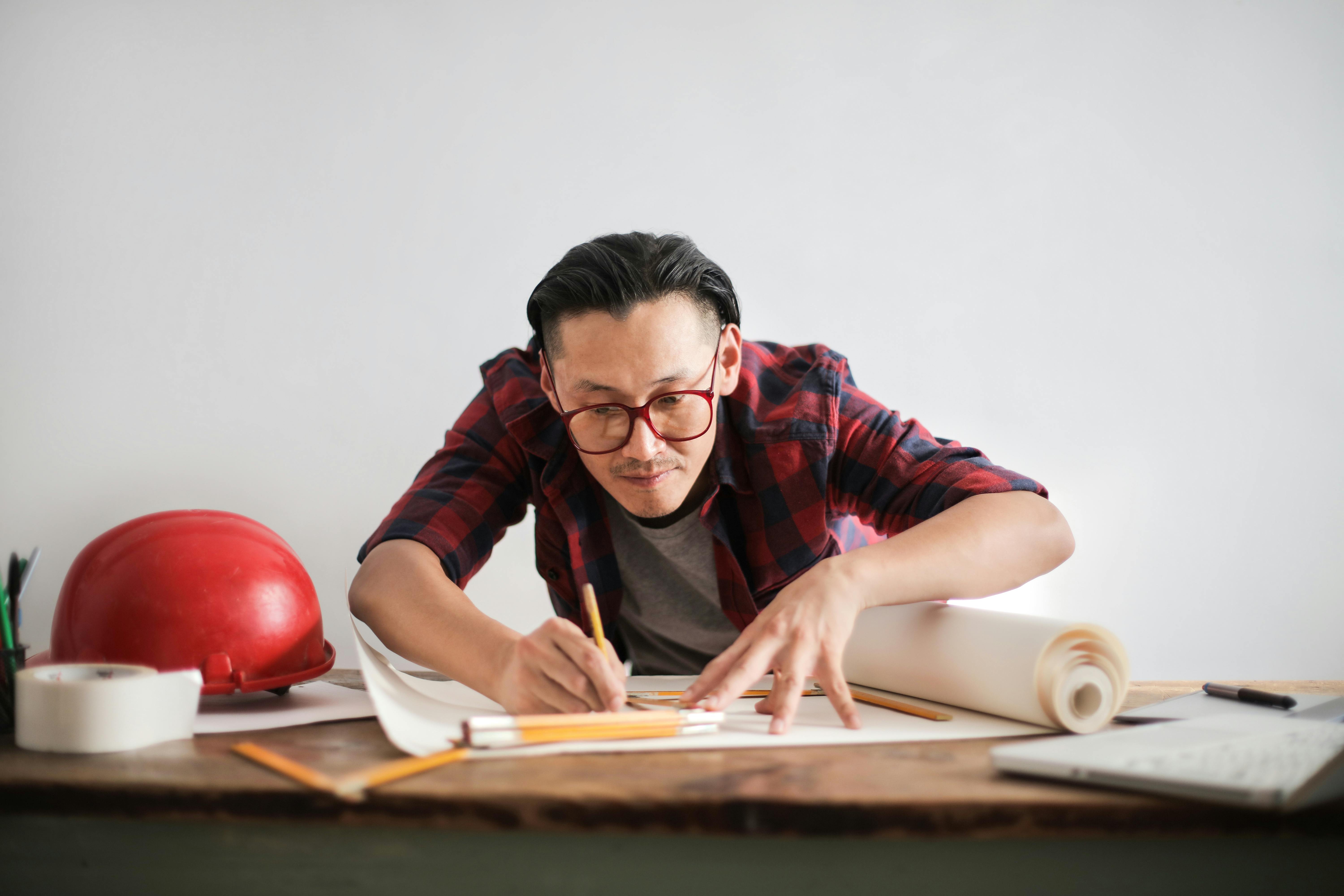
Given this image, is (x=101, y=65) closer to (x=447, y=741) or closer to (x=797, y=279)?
(x=797, y=279)

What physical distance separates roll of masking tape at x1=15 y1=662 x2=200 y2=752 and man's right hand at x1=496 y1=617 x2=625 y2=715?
1.08 ft

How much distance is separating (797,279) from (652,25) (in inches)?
37.2

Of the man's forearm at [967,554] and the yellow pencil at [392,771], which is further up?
the man's forearm at [967,554]

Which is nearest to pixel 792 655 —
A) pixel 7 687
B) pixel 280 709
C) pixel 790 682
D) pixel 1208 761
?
→ pixel 790 682

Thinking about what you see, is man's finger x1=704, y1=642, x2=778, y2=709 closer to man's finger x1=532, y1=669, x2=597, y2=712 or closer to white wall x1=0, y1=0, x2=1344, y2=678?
man's finger x1=532, y1=669, x2=597, y2=712

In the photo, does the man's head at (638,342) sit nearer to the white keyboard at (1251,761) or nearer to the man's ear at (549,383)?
the man's ear at (549,383)

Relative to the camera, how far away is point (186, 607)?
0.92 meters

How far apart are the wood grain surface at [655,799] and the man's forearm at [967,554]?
330 mm

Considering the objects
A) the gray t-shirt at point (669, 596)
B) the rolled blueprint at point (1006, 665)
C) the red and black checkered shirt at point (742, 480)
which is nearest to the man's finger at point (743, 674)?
the rolled blueprint at point (1006, 665)

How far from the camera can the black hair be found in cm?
125

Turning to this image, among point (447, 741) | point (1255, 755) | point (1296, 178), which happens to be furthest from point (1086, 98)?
point (447, 741)

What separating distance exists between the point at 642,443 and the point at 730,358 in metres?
0.29

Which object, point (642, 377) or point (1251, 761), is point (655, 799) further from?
point (642, 377)

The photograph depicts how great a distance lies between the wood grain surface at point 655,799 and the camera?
0.61 m
